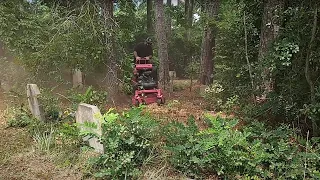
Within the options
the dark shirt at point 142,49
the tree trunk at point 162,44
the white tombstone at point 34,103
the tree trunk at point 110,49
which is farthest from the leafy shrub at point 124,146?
the tree trunk at point 162,44

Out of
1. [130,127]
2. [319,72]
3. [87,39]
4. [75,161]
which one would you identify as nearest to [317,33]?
[319,72]

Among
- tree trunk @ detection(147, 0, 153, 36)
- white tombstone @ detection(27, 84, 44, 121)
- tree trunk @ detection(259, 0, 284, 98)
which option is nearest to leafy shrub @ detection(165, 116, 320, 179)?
tree trunk @ detection(259, 0, 284, 98)

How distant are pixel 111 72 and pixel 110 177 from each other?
529 cm

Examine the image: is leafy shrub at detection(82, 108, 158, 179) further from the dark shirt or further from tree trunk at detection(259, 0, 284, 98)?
the dark shirt

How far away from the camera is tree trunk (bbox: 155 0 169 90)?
34.1 ft

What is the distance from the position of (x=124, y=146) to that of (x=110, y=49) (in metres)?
4.97

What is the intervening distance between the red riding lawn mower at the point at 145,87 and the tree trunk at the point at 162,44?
6.19 feet

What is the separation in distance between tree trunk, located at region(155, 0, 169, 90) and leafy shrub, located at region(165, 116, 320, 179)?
22.3 feet

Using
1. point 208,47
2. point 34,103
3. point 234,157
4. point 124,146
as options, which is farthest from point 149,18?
point 234,157

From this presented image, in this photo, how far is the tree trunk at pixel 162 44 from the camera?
10.4 meters

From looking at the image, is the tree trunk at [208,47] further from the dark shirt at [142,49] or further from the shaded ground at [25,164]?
the shaded ground at [25,164]

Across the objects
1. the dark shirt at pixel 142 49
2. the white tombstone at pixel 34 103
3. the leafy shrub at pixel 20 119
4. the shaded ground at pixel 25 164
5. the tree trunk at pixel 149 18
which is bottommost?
the shaded ground at pixel 25 164

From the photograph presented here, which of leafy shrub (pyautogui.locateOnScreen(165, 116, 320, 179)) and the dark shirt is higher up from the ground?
the dark shirt

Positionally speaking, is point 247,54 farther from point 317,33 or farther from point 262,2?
point 317,33
